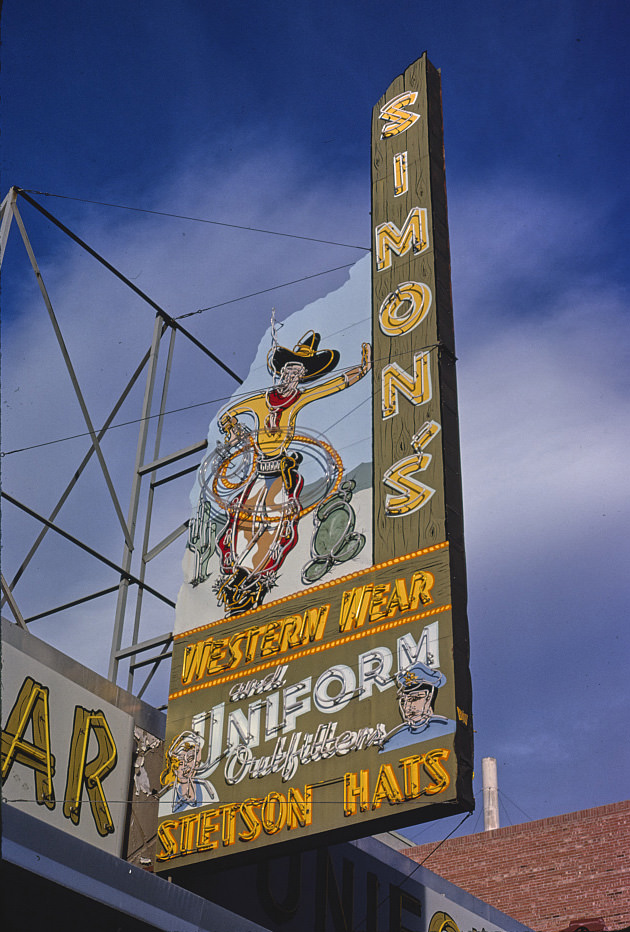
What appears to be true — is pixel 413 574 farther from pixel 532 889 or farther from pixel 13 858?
pixel 532 889

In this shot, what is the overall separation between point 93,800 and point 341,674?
2.87 metres

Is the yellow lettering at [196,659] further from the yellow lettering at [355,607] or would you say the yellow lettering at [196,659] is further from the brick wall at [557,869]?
the brick wall at [557,869]

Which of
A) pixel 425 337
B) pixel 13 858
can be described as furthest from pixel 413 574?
pixel 13 858

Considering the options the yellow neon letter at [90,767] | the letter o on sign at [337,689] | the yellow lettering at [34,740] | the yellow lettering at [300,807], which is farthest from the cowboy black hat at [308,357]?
the yellow lettering at [300,807]

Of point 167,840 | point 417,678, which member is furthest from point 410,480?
point 167,840

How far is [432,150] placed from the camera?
559 inches

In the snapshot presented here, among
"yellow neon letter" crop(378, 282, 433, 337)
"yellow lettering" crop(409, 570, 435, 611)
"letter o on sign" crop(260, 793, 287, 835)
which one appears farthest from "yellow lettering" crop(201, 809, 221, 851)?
"yellow neon letter" crop(378, 282, 433, 337)

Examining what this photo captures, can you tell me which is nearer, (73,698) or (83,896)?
(83,896)

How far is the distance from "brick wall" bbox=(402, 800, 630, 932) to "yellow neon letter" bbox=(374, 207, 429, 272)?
16.1 m

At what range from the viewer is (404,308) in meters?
13.3

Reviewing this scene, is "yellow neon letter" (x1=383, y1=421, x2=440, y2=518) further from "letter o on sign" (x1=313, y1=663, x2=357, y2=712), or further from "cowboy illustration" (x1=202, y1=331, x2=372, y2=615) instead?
"letter o on sign" (x1=313, y1=663, x2=357, y2=712)

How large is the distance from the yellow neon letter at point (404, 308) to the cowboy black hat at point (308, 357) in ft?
2.75

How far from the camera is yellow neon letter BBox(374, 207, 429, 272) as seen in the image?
13625mm

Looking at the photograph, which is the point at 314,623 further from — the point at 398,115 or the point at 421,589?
the point at 398,115
